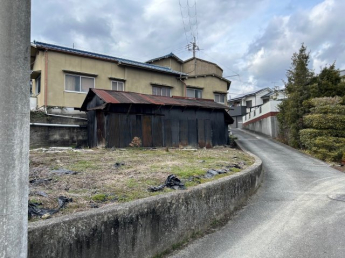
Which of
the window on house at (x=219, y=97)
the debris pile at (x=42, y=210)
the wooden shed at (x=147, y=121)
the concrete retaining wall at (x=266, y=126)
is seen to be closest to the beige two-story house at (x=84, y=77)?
the wooden shed at (x=147, y=121)

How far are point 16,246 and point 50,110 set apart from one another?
1429 centimetres

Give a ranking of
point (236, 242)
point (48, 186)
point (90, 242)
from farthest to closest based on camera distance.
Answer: point (48, 186) → point (236, 242) → point (90, 242)

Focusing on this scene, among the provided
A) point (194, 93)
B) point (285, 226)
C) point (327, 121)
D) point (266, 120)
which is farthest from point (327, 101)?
point (285, 226)

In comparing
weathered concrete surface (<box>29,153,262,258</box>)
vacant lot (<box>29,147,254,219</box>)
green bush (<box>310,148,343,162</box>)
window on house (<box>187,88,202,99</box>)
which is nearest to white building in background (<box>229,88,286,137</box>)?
window on house (<box>187,88,202,99</box>)

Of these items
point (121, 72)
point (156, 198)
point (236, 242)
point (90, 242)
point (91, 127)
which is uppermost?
point (121, 72)

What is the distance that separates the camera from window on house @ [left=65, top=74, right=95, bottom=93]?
15906mm

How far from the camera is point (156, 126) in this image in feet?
47.7

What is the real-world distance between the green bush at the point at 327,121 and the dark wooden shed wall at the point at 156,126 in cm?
563

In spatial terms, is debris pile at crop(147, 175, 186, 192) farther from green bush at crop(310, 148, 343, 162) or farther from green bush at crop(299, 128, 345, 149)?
green bush at crop(299, 128, 345, 149)

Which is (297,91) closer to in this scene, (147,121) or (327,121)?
(327,121)

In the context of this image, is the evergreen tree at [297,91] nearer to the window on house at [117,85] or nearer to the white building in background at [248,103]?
the window on house at [117,85]

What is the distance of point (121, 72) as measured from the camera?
18.0 m

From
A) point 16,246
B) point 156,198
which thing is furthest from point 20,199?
point 156,198

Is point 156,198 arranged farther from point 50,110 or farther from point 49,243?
point 50,110
